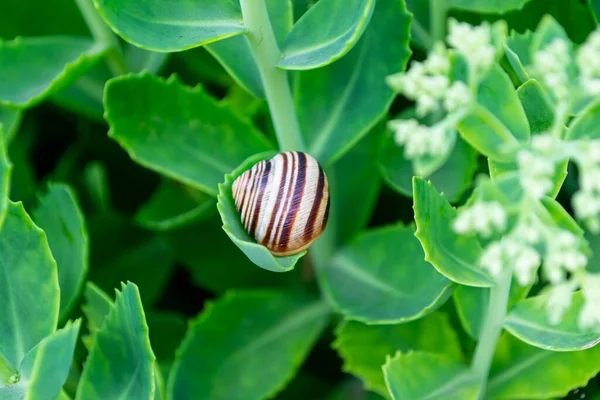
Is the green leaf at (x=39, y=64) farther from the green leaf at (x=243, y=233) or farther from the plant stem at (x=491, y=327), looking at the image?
the plant stem at (x=491, y=327)

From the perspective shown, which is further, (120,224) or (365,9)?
(120,224)

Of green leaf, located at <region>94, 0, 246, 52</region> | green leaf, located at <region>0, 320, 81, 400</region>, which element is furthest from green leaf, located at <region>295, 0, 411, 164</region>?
green leaf, located at <region>0, 320, 81, 400</region>

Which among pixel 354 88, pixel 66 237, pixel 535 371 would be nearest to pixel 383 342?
pixel 535 371

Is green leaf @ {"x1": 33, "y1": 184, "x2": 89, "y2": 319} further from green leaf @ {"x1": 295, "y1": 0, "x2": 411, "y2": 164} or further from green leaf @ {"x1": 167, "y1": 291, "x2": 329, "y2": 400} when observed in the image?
green leaf @ {"x1": 295, "y1": 0, "x2": 411, "y2": 164}

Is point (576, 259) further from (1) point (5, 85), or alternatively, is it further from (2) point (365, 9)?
(1) point (5, 85)

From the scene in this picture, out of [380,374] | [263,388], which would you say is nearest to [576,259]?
[380,374]

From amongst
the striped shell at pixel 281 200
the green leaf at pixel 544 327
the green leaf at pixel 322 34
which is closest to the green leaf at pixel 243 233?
the striped shell at pixel 281 200
